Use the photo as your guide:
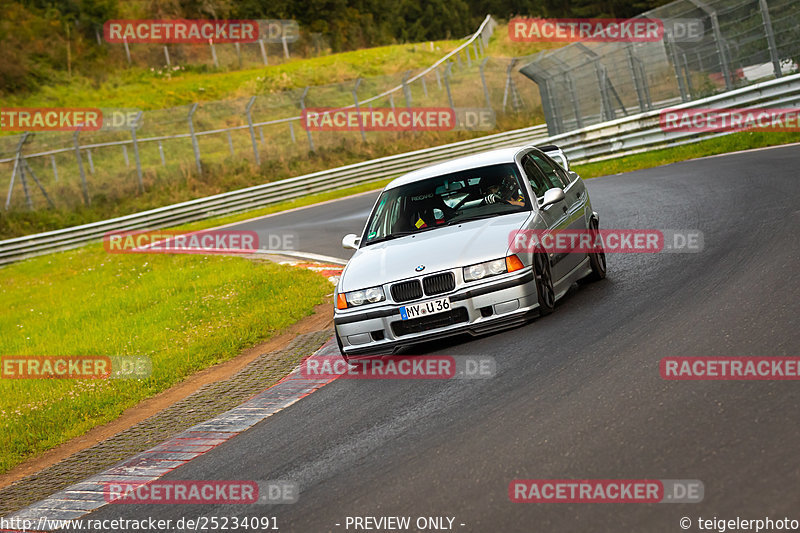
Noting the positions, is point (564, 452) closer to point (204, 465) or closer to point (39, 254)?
point (204, 465)

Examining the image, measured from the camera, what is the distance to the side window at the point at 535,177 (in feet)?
29.7

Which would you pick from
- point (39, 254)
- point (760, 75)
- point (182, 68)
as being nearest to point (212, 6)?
point (182, 68)

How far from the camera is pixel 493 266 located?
305 inches

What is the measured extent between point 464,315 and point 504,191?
167cm

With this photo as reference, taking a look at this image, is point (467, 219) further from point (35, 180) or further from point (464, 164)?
point (35, 180)

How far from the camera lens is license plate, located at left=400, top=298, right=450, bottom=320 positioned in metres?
7.67

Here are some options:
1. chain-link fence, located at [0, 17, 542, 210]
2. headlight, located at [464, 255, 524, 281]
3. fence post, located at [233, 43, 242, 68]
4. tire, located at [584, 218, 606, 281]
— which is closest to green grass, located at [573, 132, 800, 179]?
tire, located at [584, 218, 606, 281]

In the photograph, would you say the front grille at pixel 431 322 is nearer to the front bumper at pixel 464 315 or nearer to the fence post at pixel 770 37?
the front bumper at pixel 464 315

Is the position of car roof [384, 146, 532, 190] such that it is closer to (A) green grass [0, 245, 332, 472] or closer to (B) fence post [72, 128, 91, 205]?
(A) green grass [0, 245, 332, 472]

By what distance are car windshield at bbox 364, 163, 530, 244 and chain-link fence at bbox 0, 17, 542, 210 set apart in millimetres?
25070

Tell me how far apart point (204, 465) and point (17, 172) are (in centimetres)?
3065

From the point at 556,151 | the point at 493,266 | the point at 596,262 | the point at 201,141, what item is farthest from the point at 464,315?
the point at 201,141

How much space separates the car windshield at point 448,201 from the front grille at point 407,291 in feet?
3.67

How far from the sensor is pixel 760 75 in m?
19.7
